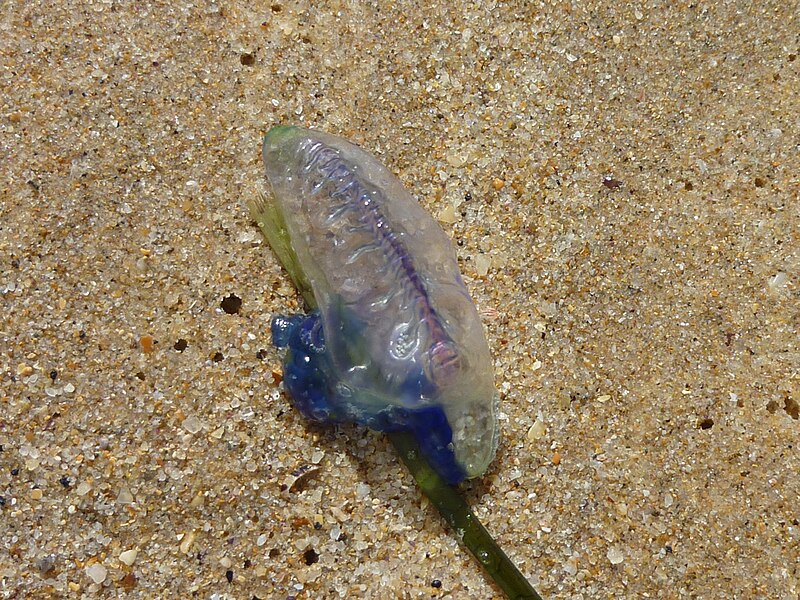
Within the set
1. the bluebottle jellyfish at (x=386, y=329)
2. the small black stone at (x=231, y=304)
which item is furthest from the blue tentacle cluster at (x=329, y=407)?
the small black stone at (x=231, y=304)

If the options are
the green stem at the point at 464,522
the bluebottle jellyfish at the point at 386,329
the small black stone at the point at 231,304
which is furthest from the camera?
the small black stone at the point at 231,304

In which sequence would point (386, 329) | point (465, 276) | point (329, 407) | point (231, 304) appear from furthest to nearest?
point (465, 276) < point (231, 304) < point (329, 407) < point (386, 329)

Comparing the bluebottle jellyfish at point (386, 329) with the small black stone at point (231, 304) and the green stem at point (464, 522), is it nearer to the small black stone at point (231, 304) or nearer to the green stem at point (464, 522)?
the green stem at point (464, 522)

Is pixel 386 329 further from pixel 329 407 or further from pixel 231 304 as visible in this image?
pixel 231 304

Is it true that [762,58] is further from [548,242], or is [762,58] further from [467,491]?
[467,491]

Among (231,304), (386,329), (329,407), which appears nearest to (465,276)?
(386,329)

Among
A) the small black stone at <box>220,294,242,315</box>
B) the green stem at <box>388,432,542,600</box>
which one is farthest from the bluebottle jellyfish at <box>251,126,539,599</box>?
the small black stone at <box>220,294,242,315</box>
